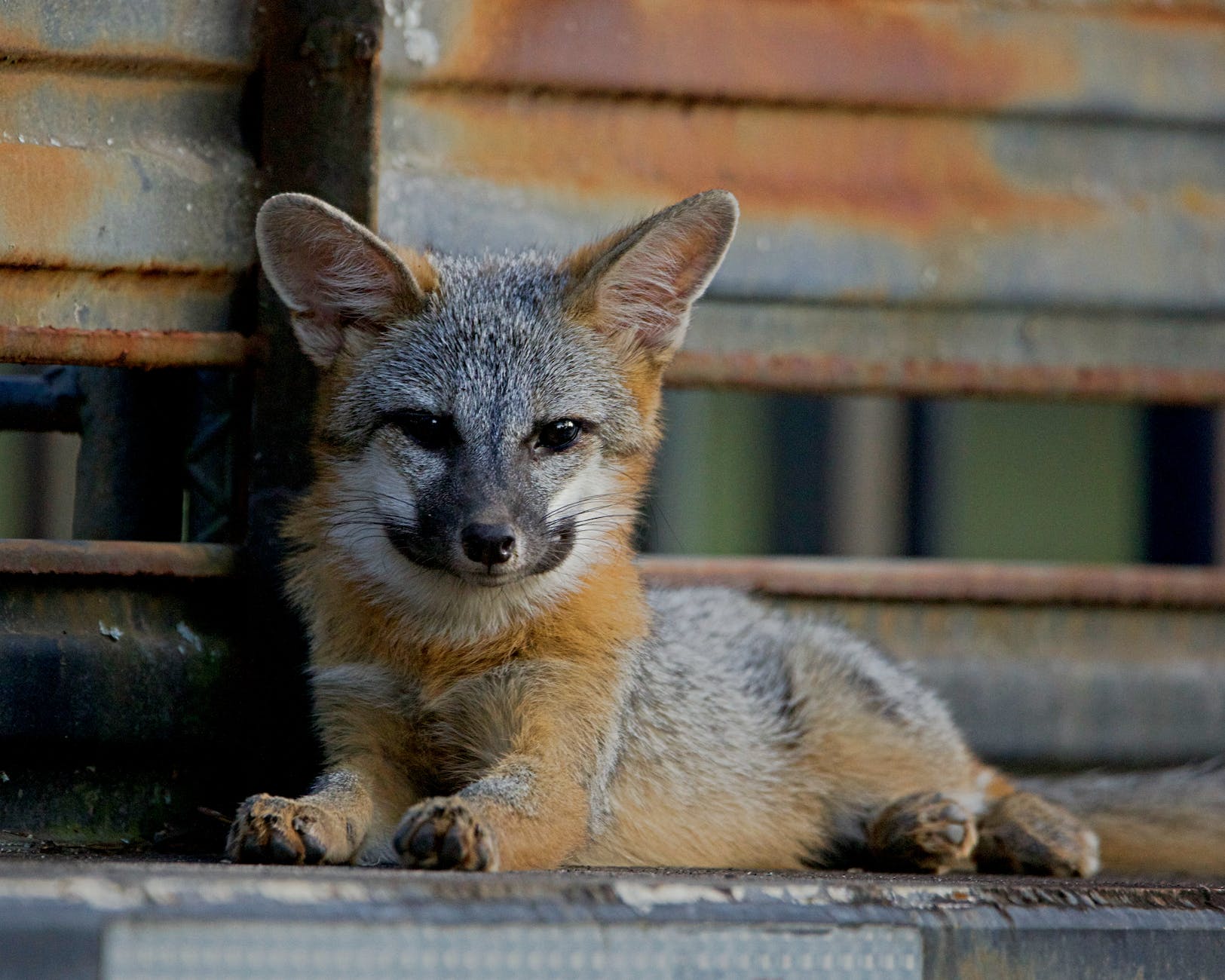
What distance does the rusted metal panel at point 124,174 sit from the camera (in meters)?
3.15

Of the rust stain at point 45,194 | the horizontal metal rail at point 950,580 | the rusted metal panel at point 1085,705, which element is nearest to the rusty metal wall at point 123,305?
the rust stain at point 45,194

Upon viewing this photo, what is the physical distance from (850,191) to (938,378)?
0.54 m

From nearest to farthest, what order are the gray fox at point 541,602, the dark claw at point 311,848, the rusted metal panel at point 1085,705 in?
1. the dark claw at point 311,848
2. the gray fox at point 541,602
3. the rusted metal panel at point 1085,705

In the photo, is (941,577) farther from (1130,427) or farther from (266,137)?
(1130,427)

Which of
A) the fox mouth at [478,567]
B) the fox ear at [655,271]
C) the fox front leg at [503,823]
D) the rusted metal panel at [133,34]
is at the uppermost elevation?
the rusted metal panel at [133,34]

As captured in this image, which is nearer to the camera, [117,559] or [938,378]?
[117,559]

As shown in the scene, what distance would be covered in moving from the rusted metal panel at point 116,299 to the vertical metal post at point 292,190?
0.41 feet

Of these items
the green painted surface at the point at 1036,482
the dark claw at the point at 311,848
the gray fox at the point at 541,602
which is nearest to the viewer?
the dark claw at the point at 311,848

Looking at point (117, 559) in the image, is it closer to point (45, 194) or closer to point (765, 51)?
point (45, 194)

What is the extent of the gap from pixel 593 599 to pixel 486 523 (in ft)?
1.44

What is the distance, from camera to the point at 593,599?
305 centimetres

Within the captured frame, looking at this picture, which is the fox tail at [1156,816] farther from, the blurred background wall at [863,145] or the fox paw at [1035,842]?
the blurred background wall at [863,145]

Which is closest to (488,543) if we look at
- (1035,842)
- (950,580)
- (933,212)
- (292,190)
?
(292,190)

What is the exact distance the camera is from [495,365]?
9.98 ft
